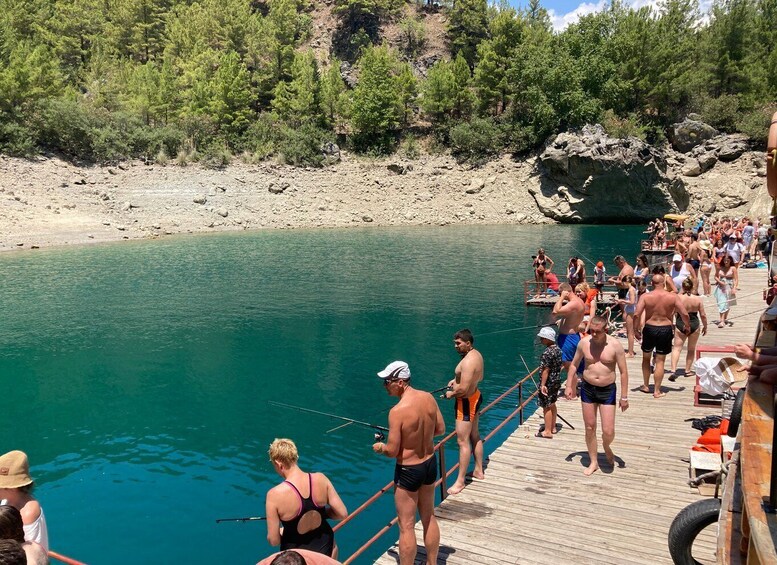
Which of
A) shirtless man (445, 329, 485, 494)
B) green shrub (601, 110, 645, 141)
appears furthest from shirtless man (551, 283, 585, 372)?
green shrub (601, 110, 645, 141)

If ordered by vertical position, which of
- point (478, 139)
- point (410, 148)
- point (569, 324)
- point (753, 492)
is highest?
point (478, 139)

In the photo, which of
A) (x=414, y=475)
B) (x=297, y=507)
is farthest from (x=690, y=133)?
(x=297, y=507)

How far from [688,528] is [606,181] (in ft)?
174

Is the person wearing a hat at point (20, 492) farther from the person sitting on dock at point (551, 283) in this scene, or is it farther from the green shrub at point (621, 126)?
the green shrub at point (621, 126)

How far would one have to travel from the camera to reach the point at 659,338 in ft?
33.9

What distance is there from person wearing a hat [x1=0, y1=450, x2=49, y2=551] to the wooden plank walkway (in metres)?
3.28

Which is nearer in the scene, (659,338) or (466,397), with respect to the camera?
(466,397)

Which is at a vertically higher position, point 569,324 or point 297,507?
point 569,324

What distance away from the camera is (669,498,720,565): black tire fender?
5129 mm

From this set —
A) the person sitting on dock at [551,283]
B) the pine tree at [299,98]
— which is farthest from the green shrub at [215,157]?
the person sitting on dock at [551,283]

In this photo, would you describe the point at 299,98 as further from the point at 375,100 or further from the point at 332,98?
the point at 375,100

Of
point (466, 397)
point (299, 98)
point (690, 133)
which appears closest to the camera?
point (466, 397)

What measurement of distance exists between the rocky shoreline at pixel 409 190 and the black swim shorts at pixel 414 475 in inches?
1763

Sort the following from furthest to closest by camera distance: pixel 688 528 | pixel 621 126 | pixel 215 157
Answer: pixel 215 157
pixel 621 126
pixel 688 528
